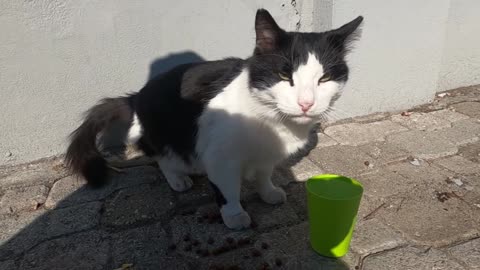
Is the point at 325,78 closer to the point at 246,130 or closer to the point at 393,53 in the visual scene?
the point at 246,130

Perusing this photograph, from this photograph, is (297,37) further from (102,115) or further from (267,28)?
(102,115)

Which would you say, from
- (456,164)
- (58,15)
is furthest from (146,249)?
(456,164)

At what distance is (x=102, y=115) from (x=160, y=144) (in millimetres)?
404

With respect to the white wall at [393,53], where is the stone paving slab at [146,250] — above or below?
below

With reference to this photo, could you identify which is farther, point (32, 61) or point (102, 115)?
point (32, 61)

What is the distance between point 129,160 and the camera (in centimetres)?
266

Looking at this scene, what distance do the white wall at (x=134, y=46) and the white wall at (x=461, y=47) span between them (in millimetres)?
628

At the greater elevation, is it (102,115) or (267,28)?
(267,28)

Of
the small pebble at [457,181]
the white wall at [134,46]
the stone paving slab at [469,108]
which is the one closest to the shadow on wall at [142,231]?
the white wall at [134,46]

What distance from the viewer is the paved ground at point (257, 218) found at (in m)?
1.69

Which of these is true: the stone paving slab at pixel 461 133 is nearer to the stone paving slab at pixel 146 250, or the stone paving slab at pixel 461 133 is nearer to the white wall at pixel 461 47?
the white wall at pixel 461 47

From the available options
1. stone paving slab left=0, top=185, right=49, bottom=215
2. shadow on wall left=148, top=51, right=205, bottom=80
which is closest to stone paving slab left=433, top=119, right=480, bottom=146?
shadow on wall left=148, top=51, right=205, bottom=80

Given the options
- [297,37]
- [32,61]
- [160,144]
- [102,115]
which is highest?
[297,37]

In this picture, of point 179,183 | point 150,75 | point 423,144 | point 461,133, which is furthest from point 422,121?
point 150,75
